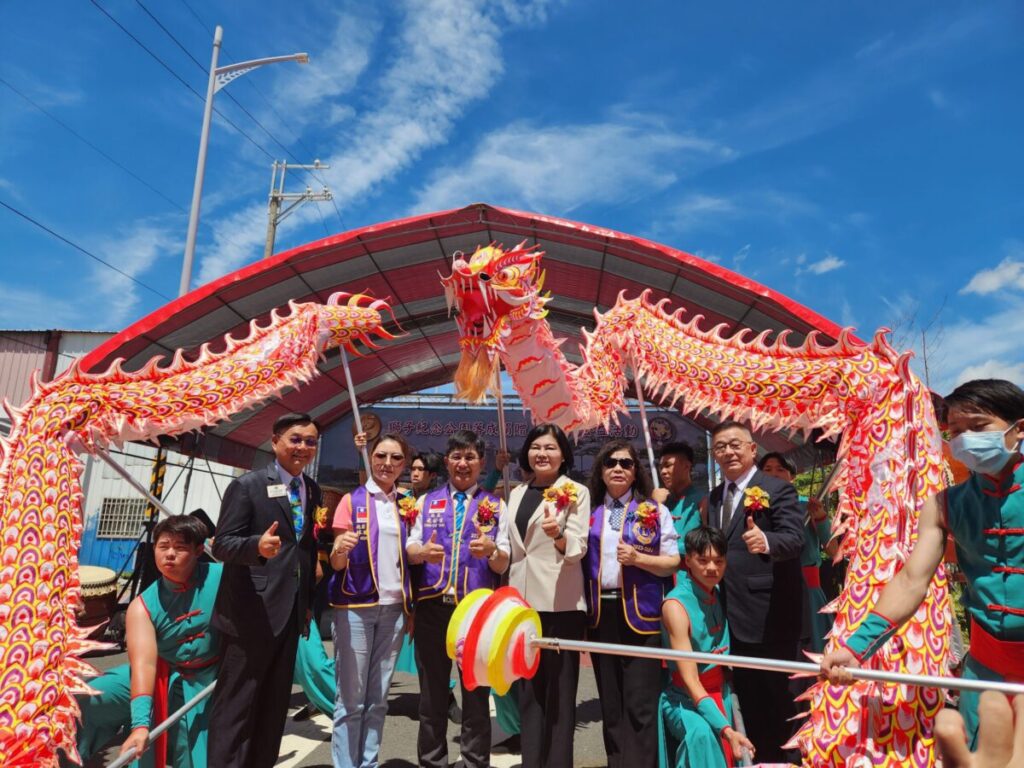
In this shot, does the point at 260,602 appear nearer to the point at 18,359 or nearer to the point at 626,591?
the point at 626,591

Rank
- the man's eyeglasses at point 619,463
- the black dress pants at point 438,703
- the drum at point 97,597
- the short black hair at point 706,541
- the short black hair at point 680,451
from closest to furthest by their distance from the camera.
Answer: the short black hair at point 706,541 → the black dress pants at point 438,703 → the man's eyeglasses at point 619,463 → the short black hair at point 680,451 → the drum at point 97,597

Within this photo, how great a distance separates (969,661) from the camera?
2.04m

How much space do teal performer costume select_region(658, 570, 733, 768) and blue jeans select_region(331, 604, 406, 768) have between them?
1346 millimetres

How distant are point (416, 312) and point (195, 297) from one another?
3336 millimetres

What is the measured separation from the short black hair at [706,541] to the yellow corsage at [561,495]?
22.8 inches

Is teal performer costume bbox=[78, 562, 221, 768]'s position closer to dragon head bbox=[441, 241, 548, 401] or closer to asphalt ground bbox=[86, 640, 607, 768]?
asphalt ground bbox=[86, 640, 607, 768]

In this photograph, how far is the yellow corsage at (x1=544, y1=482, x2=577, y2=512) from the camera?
3.15 m

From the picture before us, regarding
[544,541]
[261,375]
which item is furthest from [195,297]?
[544,541]

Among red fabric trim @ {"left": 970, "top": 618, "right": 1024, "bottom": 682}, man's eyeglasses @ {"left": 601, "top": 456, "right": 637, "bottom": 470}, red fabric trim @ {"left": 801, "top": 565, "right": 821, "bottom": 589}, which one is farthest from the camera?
red fabric trim @ {"left": 801, "top": 565, "right": 821, "bottom": 589}

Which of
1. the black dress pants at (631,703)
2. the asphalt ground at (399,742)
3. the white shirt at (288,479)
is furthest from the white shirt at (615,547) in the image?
the white shirt at (288,479)

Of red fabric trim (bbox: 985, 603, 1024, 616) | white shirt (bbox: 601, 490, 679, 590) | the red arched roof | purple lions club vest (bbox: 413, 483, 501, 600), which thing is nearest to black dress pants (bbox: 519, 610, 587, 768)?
white shirt (bbox: 601, 490, 679, 590)

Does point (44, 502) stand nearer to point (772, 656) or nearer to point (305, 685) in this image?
point (305, 685)

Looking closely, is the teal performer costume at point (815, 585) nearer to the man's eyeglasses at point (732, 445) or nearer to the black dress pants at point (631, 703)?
the man's eyeglasses at point (732, 445)

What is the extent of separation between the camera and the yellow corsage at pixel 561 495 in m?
3.15
